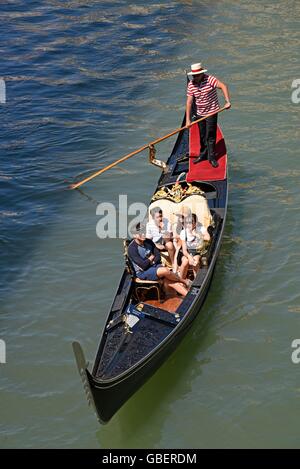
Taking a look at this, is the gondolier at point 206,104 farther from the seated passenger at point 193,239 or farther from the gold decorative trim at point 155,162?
the seated passenger at point 193,239

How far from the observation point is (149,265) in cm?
666

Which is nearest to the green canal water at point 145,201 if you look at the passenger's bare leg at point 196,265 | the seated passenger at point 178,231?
the passenger's bare leg at point 196,265

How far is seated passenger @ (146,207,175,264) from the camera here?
7051mm

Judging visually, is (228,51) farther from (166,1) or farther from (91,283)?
(91,283)

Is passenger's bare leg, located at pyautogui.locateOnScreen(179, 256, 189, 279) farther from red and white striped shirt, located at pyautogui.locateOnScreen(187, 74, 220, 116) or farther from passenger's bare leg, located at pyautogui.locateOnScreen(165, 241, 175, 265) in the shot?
red and white striped shirt, located at pyautogui.locateOnScreen(187, 74, 220, 116)

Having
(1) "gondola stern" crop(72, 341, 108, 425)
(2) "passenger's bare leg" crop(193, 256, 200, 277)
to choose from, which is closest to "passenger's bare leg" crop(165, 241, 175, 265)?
(2) "passenger's bare leg" crop(193, 256, 200, 277)

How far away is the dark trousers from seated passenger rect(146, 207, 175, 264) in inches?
67.8

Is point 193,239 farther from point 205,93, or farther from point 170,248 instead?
point 205,93

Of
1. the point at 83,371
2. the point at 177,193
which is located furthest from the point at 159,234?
the point at 83,371

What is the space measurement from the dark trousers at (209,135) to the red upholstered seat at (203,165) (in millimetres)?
110

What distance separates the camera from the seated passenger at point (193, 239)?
6.95 meters

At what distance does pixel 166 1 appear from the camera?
17188 mm

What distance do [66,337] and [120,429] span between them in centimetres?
141

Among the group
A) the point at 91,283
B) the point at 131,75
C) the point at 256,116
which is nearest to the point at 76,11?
the point at 131,75
